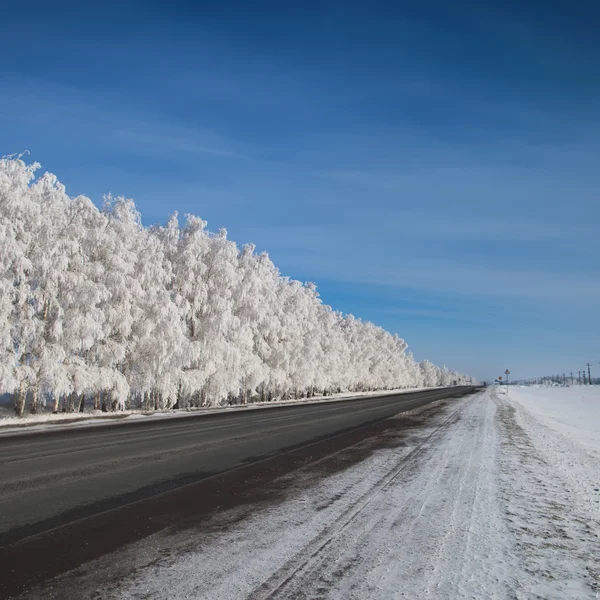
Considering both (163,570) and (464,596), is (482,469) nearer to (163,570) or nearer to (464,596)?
(464,596)

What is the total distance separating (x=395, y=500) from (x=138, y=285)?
74.1 feet

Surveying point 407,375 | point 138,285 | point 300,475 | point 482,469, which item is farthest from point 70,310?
point 407,375

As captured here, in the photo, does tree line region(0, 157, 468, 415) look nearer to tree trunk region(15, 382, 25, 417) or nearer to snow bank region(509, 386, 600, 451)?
tree trunk region(15, 382, 25, 417)

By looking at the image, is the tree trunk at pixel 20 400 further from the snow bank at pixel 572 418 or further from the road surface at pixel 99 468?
the snow bank at pixel 572 418

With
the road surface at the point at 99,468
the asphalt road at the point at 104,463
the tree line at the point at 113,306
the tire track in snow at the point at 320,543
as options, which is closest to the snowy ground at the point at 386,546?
the tire track in snow at the point at 320,543

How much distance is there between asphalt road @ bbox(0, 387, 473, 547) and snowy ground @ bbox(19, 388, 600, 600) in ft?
5.95

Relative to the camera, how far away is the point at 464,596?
3697 mm

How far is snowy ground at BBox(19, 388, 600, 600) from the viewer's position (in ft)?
12.6

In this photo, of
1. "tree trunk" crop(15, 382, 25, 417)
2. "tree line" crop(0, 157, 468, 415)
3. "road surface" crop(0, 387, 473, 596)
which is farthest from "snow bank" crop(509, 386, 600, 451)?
"tree trunk" crop(15, 382, 25, 417)

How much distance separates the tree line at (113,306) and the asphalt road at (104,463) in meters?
6.27

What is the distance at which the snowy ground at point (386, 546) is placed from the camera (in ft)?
12.6

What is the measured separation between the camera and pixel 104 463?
369 inches

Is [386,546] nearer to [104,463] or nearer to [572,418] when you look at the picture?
[104,463]

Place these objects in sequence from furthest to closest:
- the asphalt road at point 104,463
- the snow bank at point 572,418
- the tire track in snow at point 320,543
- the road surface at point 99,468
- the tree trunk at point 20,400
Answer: the tree trunk at point 20,400 → the snow bank at point 572,418 → the asphalt road at point 104,463 → the road surface at point 99,468 → the tire track in snow at point 320,543
